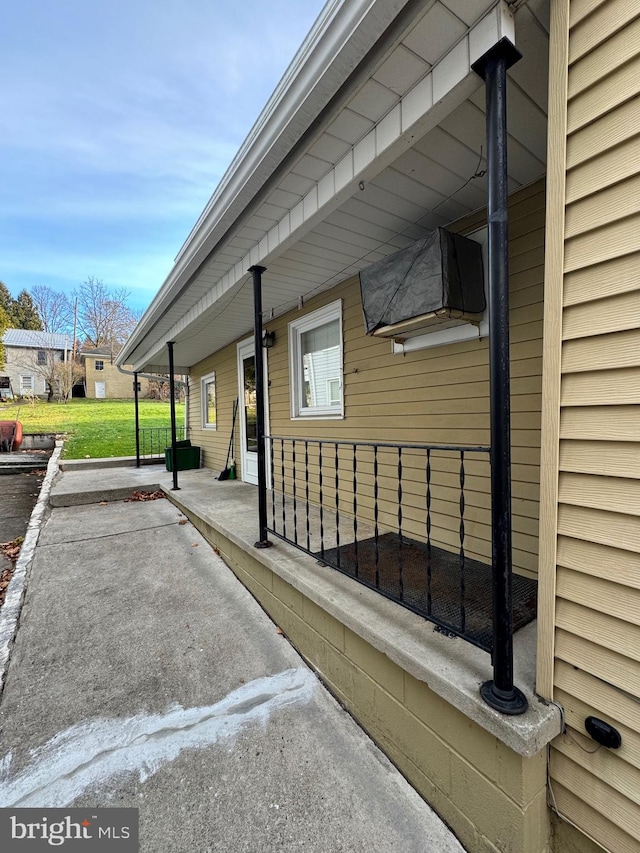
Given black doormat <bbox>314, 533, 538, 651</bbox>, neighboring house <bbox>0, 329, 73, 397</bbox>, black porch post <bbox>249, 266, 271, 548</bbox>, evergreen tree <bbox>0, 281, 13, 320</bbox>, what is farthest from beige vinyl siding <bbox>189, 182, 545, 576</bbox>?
evergreen tree <bbox>0, 281, 13, 320</bbox>

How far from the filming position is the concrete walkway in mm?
1319

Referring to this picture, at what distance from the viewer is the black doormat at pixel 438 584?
5.30 ft

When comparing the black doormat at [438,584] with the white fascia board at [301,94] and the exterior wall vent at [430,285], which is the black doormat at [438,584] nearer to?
the exterior wall vent at [430,285]

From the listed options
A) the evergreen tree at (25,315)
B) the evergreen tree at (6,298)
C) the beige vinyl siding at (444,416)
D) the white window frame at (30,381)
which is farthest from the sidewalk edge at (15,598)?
the evergreen tree at (6,298)

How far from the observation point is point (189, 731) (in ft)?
5.53

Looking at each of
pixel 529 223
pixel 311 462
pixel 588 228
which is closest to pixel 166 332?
pixel 311 462

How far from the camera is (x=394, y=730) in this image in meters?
1.58

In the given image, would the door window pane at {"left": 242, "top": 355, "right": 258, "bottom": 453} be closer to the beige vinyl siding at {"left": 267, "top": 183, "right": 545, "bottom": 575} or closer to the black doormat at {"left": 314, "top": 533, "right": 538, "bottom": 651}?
the beige vinyl siding at {"left": 267, "top": 183, "right": 545, "bottom": 575}

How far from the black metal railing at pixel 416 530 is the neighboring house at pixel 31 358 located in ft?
100

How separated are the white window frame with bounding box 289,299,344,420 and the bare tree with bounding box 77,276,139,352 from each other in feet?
97.7

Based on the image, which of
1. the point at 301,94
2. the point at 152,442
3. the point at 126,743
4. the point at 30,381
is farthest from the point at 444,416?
the point at 30,381

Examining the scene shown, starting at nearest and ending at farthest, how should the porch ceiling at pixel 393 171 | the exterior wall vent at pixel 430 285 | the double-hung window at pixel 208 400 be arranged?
1. the porch ceiling at pixel 393 171
2. the exterior wall vent at pixel 430 285
3. the double-hung window at pixel 208 400

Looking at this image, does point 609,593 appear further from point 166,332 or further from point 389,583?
point 166,332

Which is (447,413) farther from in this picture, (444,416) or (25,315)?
(25,315)
